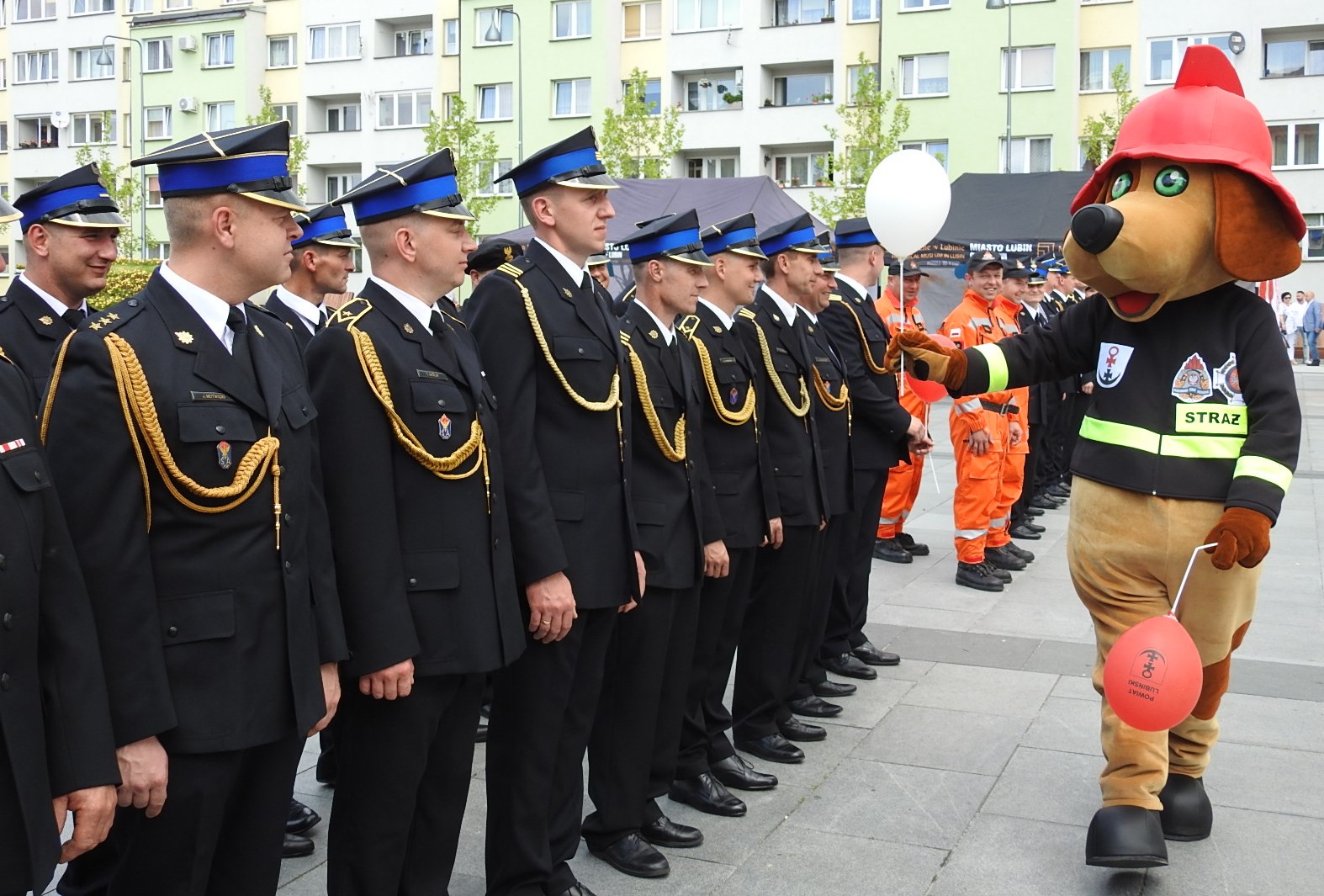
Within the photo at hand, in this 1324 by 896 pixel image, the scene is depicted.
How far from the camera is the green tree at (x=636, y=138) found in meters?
37.9

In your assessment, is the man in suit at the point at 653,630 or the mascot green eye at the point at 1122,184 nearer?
the man in suit at the point at 653,630

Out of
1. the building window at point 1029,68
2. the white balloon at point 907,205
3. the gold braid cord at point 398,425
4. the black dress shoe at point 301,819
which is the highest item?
the building window at point 1029,68

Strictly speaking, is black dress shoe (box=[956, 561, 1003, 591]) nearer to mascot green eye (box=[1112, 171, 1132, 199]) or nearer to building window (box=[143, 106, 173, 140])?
mascot green eye (box=[1112, 171, 1132, 199])

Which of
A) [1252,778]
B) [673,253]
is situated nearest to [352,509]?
[673,253]

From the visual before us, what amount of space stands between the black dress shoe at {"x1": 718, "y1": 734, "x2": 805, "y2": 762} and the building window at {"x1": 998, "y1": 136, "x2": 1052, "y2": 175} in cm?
3583

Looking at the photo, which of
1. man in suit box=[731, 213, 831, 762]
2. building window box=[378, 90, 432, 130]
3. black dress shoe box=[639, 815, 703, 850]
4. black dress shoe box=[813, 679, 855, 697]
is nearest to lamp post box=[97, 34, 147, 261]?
building window box=[378, 90, 432, 130]

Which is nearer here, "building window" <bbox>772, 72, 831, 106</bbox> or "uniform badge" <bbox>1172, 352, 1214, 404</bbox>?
"uniform badge" <bbox>1172, 352, 1214, 404</bbox>

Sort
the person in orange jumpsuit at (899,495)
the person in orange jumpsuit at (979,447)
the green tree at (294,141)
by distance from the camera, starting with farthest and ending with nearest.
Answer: the green tree at (294,141) → the person in orange jumpsuit at (899,495) → the person in orange jumpsuit at (979,447)

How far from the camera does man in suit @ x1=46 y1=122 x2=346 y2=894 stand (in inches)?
106

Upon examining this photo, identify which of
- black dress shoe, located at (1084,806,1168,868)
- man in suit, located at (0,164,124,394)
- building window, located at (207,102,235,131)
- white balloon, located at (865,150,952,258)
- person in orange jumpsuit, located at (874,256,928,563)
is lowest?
black dress shoe, located at (1084,806,1168,868)

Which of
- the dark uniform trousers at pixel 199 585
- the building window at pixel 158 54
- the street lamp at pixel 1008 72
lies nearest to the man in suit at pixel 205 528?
the dark uniform trousers at pixel 199 585

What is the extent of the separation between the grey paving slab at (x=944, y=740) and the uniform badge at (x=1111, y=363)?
170cm

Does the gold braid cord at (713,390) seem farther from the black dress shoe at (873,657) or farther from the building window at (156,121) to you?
the building window at (156,121)

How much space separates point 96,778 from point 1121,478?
133 inches
